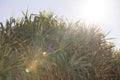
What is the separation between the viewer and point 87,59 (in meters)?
11.0

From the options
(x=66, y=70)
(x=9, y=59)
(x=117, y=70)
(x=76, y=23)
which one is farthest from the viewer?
(x=117, y=70)

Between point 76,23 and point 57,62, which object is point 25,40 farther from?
point 76,23

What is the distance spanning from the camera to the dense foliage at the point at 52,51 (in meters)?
9.09

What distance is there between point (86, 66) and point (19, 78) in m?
2.81

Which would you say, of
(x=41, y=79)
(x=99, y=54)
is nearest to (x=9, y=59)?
(x=41, y=79)

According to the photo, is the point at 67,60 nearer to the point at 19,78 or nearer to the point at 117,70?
the point at 19,78

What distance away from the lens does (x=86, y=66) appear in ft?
35.7

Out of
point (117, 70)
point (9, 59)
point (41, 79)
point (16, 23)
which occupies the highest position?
point (16, 23)

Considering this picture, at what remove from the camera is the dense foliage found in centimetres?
909

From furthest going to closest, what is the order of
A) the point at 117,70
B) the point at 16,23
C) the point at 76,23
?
the point at 117,70, the point at 76,23, the point at 16,23

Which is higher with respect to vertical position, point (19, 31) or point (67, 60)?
point (19, 31)

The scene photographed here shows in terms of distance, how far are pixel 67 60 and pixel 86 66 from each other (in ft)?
3.03

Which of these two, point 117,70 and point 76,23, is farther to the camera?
point 117,70

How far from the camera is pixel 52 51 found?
10.0 m
